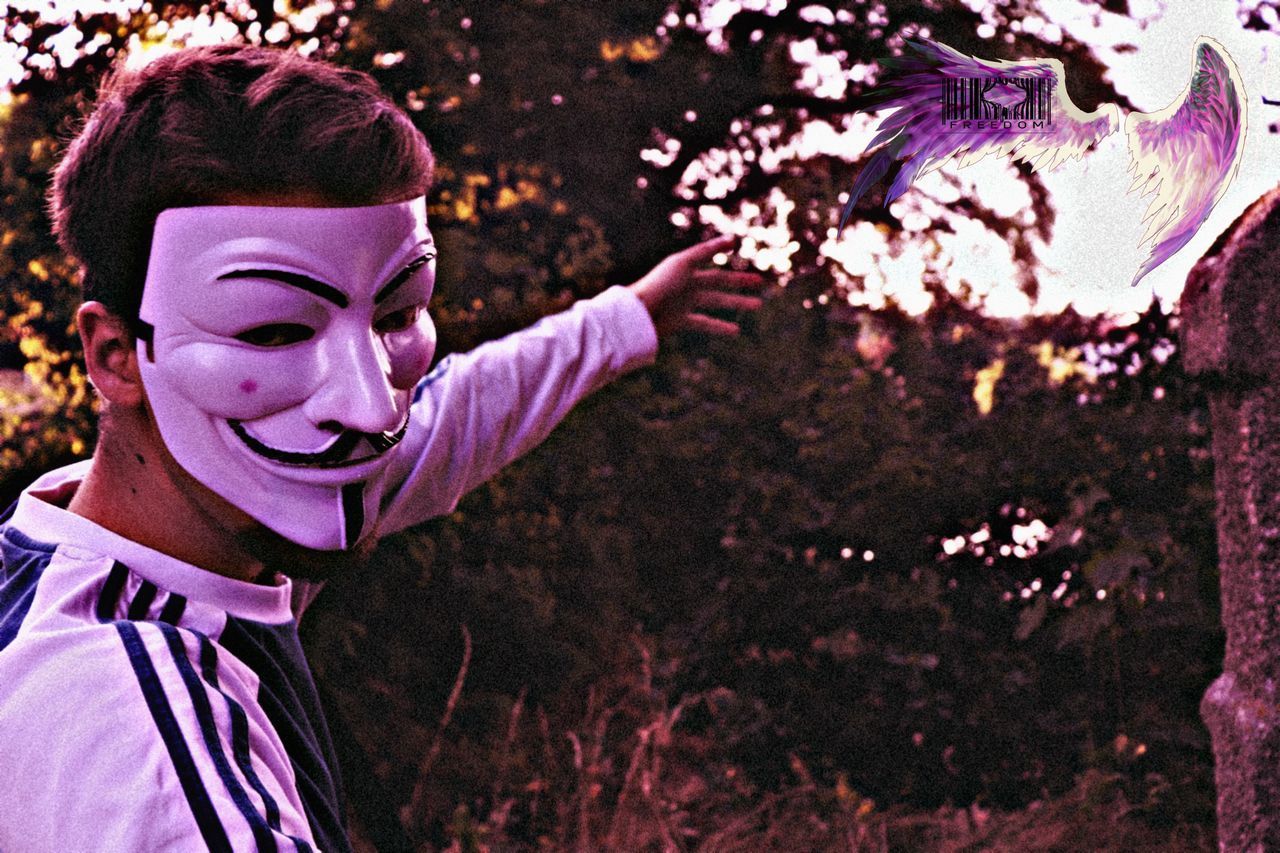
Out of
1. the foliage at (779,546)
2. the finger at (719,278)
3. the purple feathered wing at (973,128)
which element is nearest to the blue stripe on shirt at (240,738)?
the finger at (719,278)

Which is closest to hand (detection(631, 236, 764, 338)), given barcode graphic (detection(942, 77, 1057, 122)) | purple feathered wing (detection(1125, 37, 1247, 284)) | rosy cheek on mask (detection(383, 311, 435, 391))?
barcode graphic (detection(942, 77, 1057, 122))

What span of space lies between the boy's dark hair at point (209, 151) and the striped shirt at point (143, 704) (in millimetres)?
321

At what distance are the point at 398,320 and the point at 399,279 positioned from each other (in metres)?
0.07

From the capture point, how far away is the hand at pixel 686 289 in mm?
2285

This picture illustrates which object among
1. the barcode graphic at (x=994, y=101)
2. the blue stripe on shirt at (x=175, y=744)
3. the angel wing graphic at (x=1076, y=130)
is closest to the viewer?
the blue stripe on shirt at (x=175, y=744)

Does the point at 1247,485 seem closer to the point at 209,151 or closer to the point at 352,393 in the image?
the point at 352,393

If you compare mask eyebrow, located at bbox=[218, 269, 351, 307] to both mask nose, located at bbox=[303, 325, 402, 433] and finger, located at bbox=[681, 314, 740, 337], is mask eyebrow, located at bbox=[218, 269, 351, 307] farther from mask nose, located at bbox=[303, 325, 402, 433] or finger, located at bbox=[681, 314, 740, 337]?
finger, located at bbox=[681, 314, 740, 337]

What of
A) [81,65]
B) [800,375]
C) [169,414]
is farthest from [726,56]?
[169,414]

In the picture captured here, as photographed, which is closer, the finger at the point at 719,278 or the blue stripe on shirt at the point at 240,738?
the blue stripe on shirt at the point at 240,738

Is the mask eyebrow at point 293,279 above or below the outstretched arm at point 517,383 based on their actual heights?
above

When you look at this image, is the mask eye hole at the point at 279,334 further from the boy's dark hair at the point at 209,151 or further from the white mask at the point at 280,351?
the boy's dark hair at the point at 209,151

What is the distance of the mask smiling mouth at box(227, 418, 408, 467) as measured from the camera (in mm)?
1542

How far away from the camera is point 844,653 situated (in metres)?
3.62

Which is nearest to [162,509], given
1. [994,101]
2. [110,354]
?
[110,354]
